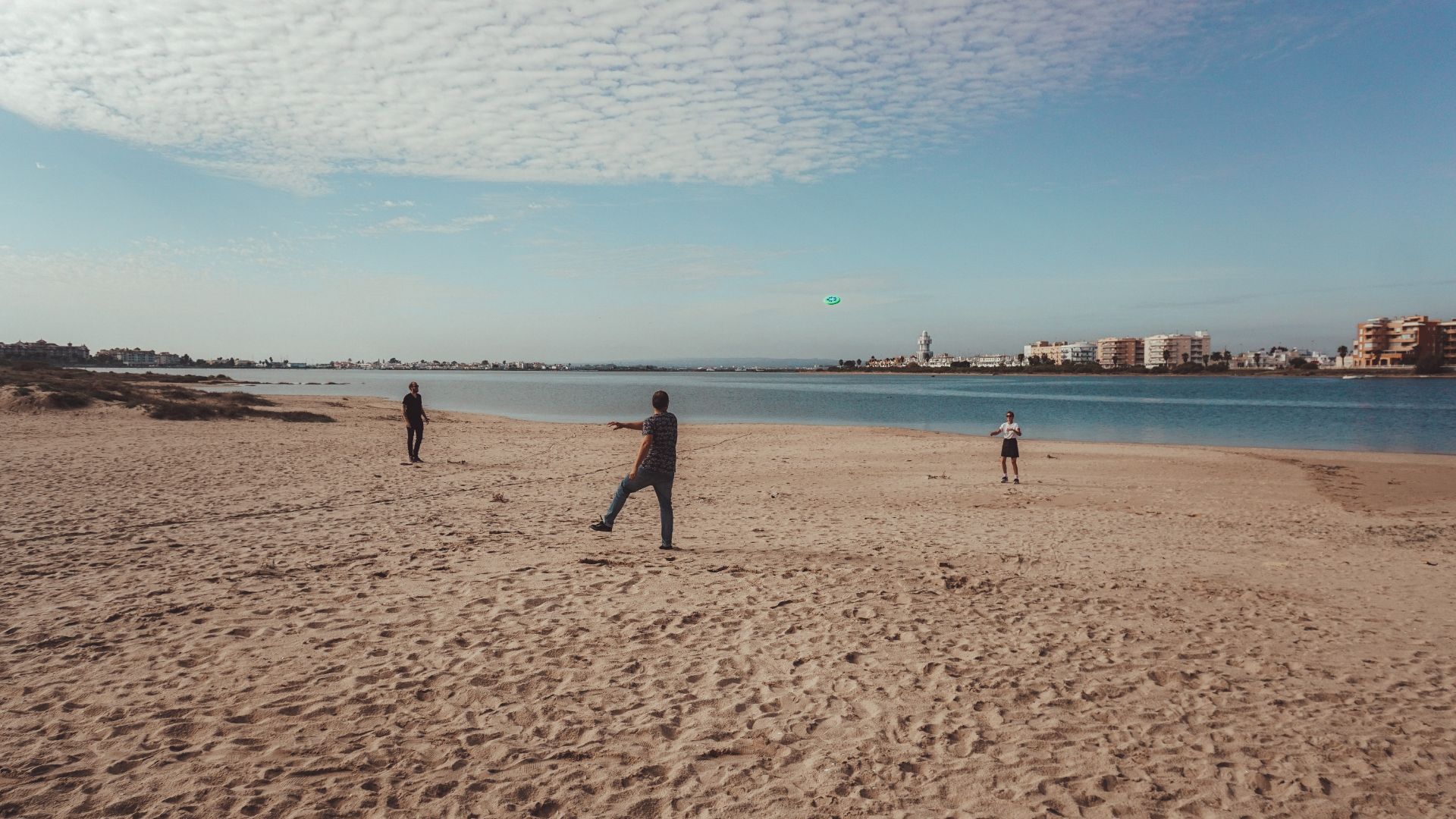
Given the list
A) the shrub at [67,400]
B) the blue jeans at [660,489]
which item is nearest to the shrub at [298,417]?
the shrub at [67,400]

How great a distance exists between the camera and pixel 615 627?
6656mm

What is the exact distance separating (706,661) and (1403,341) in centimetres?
21546

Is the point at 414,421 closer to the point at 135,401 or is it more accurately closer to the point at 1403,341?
the point at 135,401

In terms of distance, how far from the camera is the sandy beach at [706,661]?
13.8 ft

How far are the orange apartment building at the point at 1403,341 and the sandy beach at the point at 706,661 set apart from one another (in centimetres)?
19282

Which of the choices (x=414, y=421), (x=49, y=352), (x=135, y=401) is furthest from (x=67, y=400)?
(x=49, y=352)

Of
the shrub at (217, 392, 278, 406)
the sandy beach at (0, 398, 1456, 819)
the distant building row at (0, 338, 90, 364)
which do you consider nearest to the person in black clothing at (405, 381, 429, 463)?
the sandy beach at (0, 398, 1456, 819)

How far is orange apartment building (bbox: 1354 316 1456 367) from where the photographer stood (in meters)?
156

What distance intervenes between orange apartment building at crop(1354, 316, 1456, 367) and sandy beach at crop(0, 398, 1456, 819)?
633 ft

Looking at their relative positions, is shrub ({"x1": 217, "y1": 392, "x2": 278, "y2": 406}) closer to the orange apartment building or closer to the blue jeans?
the blue jeans

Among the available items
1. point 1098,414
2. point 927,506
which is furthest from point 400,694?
point 1098,414

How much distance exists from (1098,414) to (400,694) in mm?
55539

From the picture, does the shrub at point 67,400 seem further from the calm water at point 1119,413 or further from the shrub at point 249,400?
the calm water at point 1119,413

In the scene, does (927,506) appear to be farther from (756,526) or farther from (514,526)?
(514,526)
